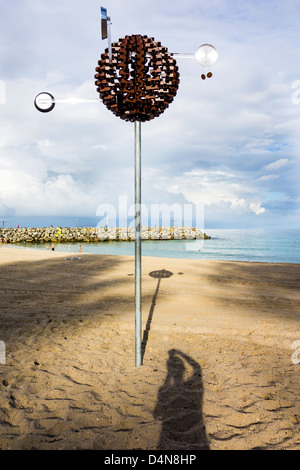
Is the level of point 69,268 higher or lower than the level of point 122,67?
lower

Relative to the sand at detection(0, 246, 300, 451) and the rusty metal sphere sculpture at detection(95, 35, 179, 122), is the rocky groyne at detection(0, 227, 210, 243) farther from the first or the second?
the rusty metal sphere sculpture at detection(95, 35, 179, 122)

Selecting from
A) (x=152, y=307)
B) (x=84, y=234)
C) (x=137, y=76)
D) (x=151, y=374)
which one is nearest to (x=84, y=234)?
(x=84, y=234)

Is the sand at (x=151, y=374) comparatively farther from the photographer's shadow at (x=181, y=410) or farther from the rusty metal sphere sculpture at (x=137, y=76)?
the rusty metal sphere sculpture at (x=137, y=76)

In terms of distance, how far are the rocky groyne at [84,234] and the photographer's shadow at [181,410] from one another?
202 feet

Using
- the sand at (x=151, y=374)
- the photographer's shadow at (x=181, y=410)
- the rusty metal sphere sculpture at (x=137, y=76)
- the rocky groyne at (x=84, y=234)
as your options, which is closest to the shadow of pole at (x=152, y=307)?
the sand at (x=151, y=374)

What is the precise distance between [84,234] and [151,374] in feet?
221

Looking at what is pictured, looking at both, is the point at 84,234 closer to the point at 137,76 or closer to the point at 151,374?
the point at 151,374

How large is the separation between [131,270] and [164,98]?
1223cm

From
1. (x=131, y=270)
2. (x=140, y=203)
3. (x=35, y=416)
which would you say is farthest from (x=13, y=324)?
(x=131, y=270)

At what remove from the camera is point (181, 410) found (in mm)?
3588

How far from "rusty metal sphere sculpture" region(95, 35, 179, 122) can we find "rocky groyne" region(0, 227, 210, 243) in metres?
61.6

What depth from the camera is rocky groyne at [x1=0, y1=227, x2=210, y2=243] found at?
66.1 m

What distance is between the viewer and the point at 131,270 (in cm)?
1542

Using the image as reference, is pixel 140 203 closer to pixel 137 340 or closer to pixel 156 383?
→ pixel 137 340
